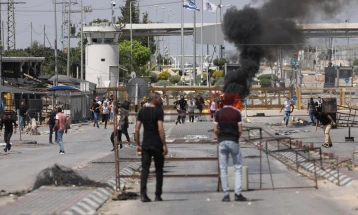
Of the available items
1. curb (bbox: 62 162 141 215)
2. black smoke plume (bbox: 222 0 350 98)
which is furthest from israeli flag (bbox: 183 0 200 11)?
curb (bbox: 62 162 141 215)

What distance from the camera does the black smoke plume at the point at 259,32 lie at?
38438mm

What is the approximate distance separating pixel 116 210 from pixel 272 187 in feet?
13.1

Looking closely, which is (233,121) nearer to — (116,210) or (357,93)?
(116,210)

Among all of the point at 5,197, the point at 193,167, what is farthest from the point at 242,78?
the point at 5,197

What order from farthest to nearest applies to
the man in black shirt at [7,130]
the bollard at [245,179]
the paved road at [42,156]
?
the man in black shirt at [7,130] → the paved road at [42,156] → the bollard at [245,179]

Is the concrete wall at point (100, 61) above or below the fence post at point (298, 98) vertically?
above

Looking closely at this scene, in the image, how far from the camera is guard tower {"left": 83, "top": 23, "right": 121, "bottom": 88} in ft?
304

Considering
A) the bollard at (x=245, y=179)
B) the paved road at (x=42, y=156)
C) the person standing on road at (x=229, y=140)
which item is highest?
the person standing on road at (x=229, y=140)

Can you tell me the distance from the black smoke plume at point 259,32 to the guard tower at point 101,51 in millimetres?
50437

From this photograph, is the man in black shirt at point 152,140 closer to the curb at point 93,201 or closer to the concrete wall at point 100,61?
the curb at point 93,201

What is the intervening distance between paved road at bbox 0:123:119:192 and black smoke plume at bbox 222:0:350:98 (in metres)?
7.91

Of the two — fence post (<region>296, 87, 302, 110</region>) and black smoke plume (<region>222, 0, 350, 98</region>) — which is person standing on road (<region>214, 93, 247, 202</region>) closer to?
black smoke plume (<region>222, 0, 350, 98</region>)

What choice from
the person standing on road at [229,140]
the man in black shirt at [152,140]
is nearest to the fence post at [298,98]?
the person standing on road at [229,140]

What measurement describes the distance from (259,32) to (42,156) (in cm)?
1720
